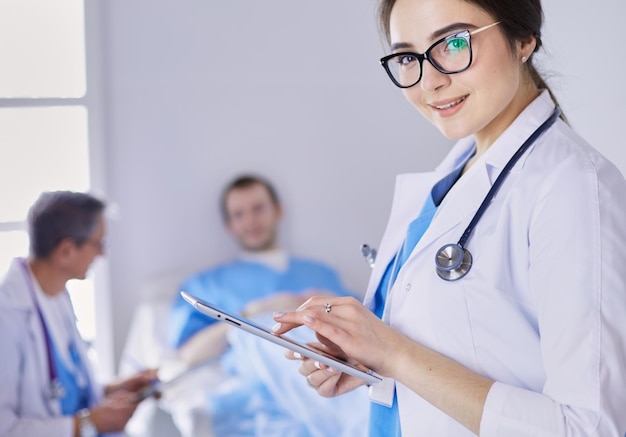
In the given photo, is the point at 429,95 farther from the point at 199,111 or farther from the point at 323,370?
the point at 199,111

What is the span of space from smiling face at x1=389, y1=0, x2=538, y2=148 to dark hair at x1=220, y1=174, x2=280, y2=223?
1667 mm

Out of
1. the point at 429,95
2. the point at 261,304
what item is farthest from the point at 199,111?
the point at 429,95

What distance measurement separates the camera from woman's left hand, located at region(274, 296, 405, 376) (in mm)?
774

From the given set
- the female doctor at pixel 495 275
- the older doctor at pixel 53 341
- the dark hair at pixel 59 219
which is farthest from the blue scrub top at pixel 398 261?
the dark hair at pixel 59 219

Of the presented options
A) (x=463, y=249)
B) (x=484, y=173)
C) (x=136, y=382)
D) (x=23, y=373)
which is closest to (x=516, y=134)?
(x=484, y=173)

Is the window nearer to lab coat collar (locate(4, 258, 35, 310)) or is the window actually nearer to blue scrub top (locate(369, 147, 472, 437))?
lab coat collar (locate(4, 258, 35, 310))

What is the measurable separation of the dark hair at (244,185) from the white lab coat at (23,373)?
101 centimetres

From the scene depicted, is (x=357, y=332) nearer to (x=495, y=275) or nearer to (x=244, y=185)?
(x=495, y=275)

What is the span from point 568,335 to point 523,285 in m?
0.09

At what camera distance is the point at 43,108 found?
2.20 meters

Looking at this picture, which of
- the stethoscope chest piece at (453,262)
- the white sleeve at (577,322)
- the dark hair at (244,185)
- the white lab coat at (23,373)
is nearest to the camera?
the white sleeve at (577,322)

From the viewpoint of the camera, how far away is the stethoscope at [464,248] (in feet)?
2.70

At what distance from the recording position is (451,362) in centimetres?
78

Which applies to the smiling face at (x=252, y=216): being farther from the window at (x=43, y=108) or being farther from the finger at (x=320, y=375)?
the finger at (x=320, y=375)
